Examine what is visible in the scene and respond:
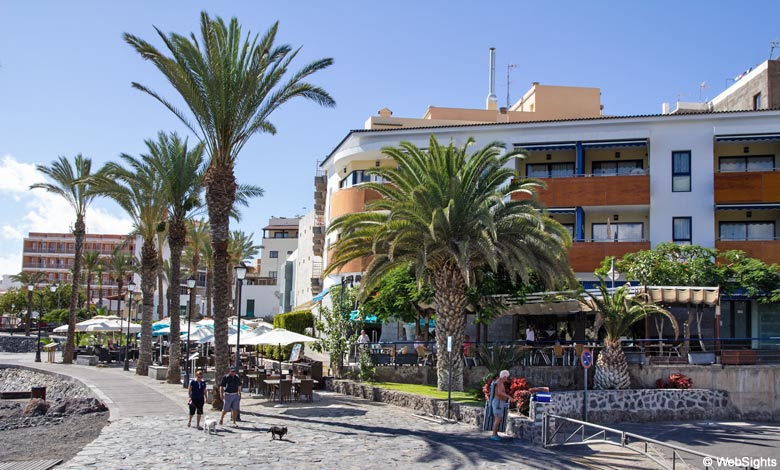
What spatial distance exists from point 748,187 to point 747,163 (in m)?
2.66

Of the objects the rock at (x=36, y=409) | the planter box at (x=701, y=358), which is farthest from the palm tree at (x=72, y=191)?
the planter box at (x=701, y=358)

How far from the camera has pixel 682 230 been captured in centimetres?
3766

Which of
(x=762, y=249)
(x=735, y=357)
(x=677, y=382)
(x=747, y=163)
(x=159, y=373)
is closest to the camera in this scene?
(x=677, y=382)

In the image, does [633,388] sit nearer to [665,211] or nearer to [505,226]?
[505,226]

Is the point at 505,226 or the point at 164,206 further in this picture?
the point at 164,206

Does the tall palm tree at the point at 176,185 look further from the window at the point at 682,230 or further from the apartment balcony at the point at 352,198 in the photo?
the window at the point at 682,230

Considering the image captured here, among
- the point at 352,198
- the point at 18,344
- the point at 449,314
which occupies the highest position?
the point at 352,198

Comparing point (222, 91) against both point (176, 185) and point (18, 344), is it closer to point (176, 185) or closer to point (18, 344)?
point (176, 185)

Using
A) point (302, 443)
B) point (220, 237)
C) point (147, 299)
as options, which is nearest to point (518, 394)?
point (302, 443)

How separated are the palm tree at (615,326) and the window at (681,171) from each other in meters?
13.5

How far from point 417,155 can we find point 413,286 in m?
6.32

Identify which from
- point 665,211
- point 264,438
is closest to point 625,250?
point 665,211

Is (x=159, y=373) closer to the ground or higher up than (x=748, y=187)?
closer to the ground

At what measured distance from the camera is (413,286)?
3059 cm
